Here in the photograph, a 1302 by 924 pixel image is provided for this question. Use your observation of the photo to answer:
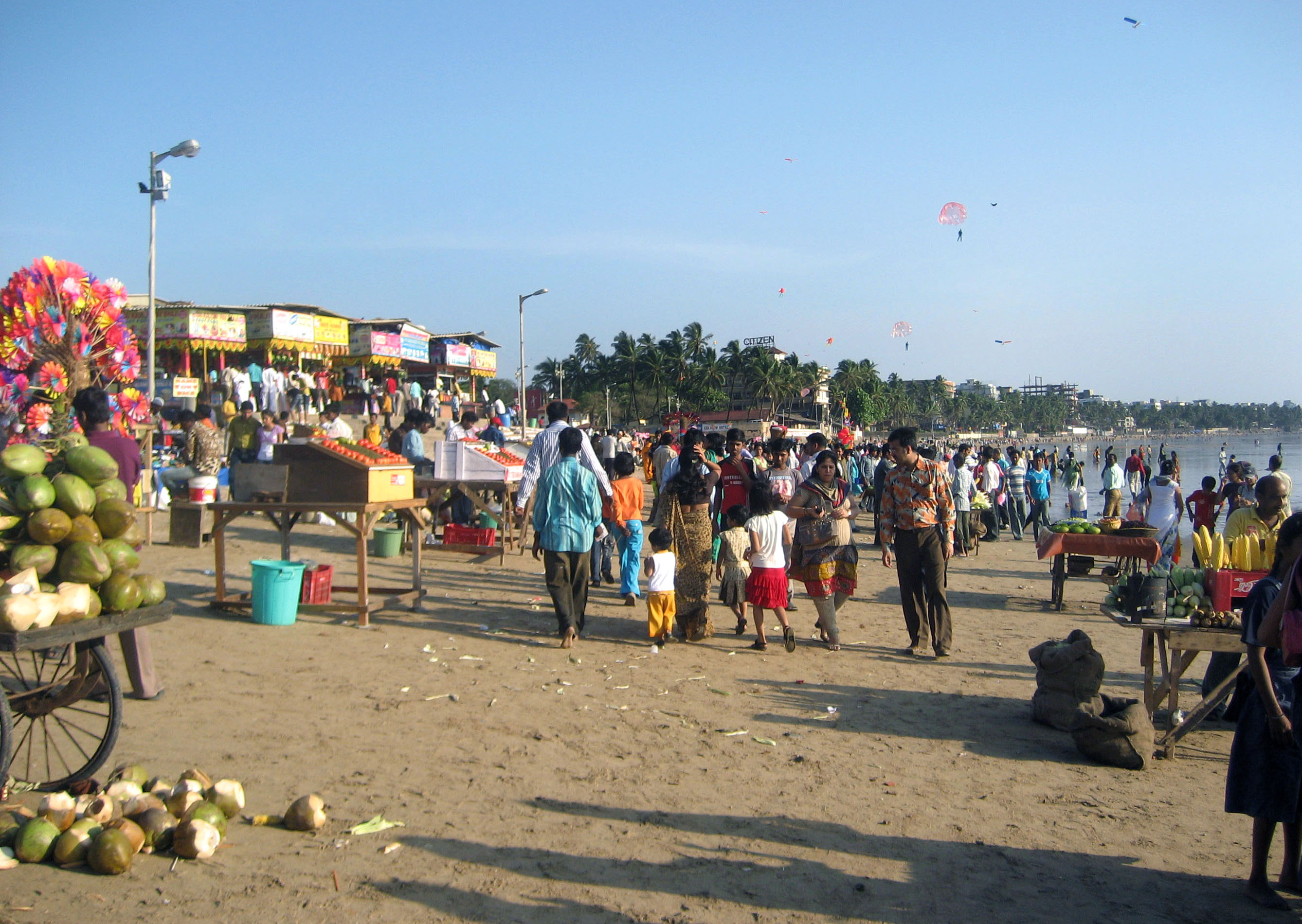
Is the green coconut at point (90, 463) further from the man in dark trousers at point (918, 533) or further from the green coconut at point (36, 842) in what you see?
the man in dark trousers at point (918, 533)

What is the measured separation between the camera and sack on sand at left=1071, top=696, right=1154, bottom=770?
5414 mm

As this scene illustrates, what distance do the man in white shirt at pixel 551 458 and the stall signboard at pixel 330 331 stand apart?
2725cm

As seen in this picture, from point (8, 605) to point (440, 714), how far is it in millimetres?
2769

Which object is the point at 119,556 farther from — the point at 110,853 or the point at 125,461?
the point at 125,461

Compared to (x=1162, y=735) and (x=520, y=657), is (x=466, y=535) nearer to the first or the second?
(x=520, y=657)

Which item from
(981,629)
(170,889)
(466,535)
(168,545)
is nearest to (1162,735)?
(981,629)

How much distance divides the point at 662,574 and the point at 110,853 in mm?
5103

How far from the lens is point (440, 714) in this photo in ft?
20.0

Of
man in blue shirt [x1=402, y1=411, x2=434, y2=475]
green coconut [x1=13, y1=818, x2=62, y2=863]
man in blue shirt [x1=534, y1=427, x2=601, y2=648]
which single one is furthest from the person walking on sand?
man in blue shirt [x1=402, y1=411, x2=434, y2=475]

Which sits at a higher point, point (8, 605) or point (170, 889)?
point (8, 605)

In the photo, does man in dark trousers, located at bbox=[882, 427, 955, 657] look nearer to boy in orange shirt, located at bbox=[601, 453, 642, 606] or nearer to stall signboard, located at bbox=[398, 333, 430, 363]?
boy in orange shirt, located at bbox=[601, 453, 642, 606]

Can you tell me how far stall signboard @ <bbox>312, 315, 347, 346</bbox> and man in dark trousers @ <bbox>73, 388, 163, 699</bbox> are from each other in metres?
28.6

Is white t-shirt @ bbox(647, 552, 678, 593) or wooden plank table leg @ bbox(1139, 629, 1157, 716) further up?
white t-shirt @ bbox(647, 552, 678, 593)

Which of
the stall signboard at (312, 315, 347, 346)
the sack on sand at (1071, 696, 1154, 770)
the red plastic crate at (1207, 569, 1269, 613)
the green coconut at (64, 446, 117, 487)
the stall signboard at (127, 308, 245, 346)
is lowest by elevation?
the sack on sand at (1071, 696, 1154, 770)
